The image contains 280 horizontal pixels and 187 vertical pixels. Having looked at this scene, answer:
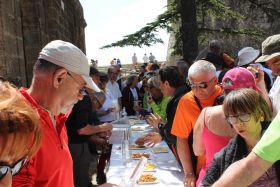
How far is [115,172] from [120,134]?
1.53m

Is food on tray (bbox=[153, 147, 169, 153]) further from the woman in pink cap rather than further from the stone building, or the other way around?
the stone building

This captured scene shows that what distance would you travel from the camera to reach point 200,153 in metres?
2.81

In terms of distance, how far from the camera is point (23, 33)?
6727 millimetres

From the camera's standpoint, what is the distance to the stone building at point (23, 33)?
15.4 ft

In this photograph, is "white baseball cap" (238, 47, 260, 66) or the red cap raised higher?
"white baseball cap" (238, 47, 260, 66)

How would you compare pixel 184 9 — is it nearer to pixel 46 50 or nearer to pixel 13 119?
A: pixel 46 50

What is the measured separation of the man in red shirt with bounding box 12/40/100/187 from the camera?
1780 mm

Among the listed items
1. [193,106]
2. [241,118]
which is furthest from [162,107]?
[241,118]

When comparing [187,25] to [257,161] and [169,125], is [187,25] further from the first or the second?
[257,161]

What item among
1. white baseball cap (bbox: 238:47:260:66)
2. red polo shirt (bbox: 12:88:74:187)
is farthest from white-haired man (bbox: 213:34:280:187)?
white baseball cap (bbox: 238:47:260:66)

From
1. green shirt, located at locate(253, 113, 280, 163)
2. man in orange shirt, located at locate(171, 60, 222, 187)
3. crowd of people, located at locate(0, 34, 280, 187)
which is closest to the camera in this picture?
crowd of people, located at locate(0, 34, 280, 187)

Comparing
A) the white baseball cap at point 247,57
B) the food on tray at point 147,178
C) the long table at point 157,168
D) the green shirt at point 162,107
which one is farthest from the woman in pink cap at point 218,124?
the white baseball cap at point 247,57

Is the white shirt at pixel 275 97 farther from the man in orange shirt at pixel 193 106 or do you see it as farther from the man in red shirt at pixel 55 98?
the man in red shirt at pixel 55 98

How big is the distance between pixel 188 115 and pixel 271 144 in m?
1.64
